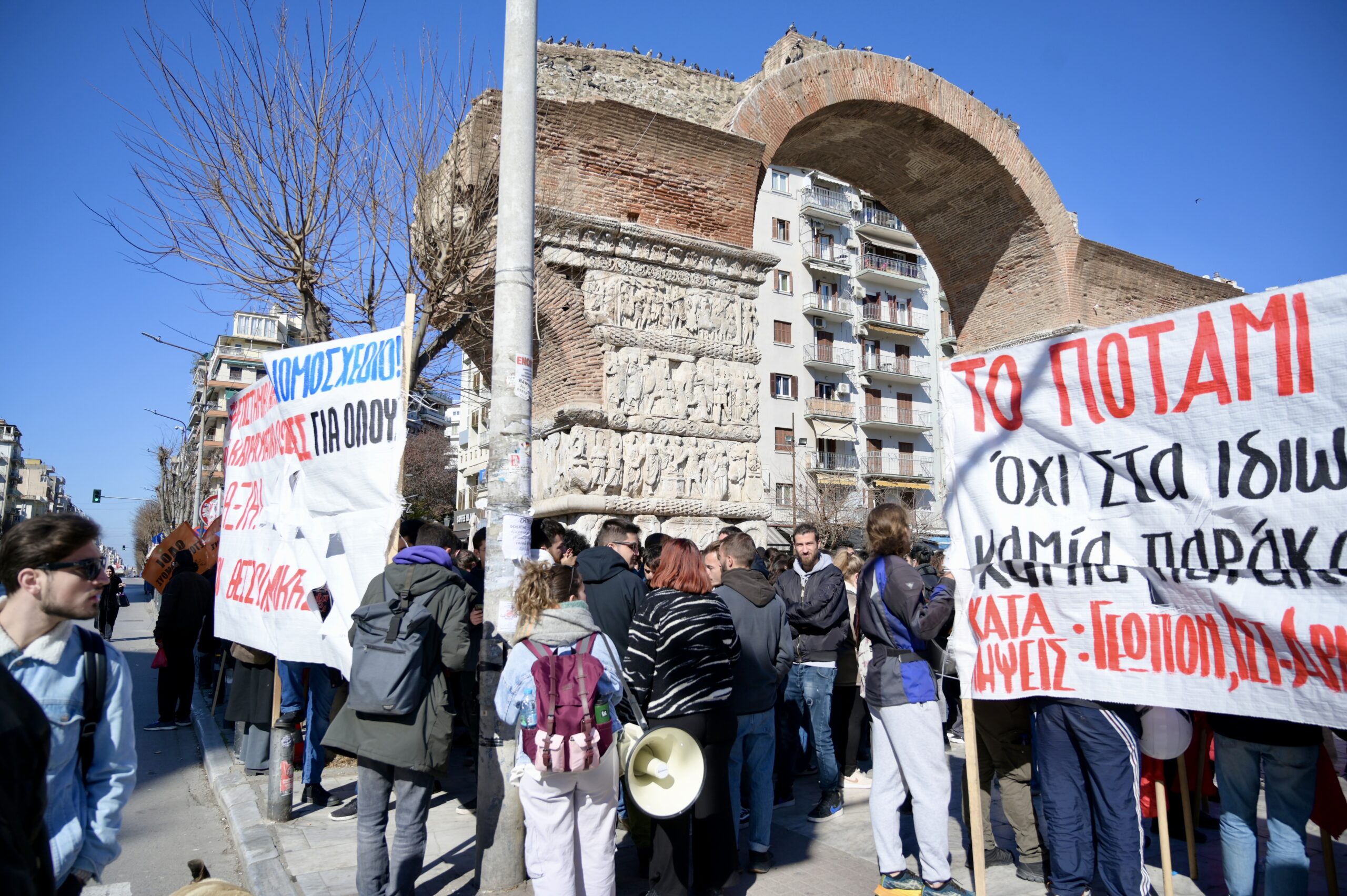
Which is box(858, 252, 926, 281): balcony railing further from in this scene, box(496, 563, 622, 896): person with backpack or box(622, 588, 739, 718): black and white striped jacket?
box(496, 563, 622, 896): person with backpack

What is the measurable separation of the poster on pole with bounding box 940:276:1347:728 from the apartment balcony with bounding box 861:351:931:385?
120ft

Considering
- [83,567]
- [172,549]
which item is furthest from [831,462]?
[83,567]

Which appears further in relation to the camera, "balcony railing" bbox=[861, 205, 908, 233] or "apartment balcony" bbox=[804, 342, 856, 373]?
"balcony railing" bbox=[861, 205, 908, 233]

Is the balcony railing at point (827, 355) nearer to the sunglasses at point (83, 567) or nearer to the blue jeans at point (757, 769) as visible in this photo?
the blue jeans at point (757, 769)

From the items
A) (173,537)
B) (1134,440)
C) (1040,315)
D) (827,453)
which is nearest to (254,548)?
(1134,440)

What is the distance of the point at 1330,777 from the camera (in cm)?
381

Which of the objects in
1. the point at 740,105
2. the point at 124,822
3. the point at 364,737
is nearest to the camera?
the point at 364,737

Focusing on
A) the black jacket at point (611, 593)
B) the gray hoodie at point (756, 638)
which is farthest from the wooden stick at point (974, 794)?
the black jacket at point (611, 593)

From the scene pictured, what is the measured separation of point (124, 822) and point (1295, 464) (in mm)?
7612

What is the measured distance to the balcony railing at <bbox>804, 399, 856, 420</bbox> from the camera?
124 feet

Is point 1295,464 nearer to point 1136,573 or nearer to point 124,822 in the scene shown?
point 1136,573

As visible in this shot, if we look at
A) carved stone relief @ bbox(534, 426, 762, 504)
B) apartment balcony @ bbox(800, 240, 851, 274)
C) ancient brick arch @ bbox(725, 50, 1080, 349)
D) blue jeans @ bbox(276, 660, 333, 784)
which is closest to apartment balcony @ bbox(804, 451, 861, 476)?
apartment balcony @ bbox(800, 240, 851, 274)

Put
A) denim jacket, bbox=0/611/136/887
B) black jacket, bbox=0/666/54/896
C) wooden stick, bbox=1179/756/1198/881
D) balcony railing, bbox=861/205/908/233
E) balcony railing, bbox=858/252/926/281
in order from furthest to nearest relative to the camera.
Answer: balcony railing, bbox=861/205/908/233 < balcony railing, bbox=858/252/926/281 < wooden stick, bbox=1179/756/1198/881 < denim jacket, bbox=0/611/136/887 < black jacket, bbox=0/666/54/896

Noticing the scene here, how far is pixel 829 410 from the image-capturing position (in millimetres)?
38344
